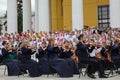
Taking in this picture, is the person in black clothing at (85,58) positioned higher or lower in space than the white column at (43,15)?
lower

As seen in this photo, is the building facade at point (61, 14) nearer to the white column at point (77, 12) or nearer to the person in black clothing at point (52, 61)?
the white column at point (77, 12)

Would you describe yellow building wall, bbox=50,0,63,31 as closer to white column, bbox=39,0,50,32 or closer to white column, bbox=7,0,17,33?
white column, bbox=7,0,17,33

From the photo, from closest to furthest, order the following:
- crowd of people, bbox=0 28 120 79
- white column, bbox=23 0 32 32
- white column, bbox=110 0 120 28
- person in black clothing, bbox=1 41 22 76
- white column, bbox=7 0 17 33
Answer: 1. crowd of people, bbox=0 28 120 79
2. person in black clothing, bbox=1 41 22 76
3. white column, bbox=110 0 120 28
4. white column, bbox=7 0 17 33
5. white column, bbox=23 0 32 32

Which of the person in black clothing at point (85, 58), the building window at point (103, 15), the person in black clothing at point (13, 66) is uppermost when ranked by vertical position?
the building window at point (103, 15)

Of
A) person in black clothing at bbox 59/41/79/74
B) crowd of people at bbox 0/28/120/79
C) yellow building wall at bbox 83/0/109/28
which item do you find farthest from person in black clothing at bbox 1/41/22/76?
yellow building wall at bbox 83/0/109/28

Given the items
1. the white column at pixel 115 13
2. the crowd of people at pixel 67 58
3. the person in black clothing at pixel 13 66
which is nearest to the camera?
the crowd of people at pixel 67 58

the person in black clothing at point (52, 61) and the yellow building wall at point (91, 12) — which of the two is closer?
the person in black clothing at point (52, 61)

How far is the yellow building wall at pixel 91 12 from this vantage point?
138 feet

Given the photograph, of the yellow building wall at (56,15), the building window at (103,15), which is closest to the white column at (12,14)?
the yellow building wall at (56,15)

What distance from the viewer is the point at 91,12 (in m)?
42.3

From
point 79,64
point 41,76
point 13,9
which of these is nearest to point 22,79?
point 41,76

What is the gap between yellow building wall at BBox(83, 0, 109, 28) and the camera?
42037mm

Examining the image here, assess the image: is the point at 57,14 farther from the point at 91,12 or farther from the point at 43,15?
the point at 43,15

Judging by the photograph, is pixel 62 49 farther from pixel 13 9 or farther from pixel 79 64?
pixel 13 9
